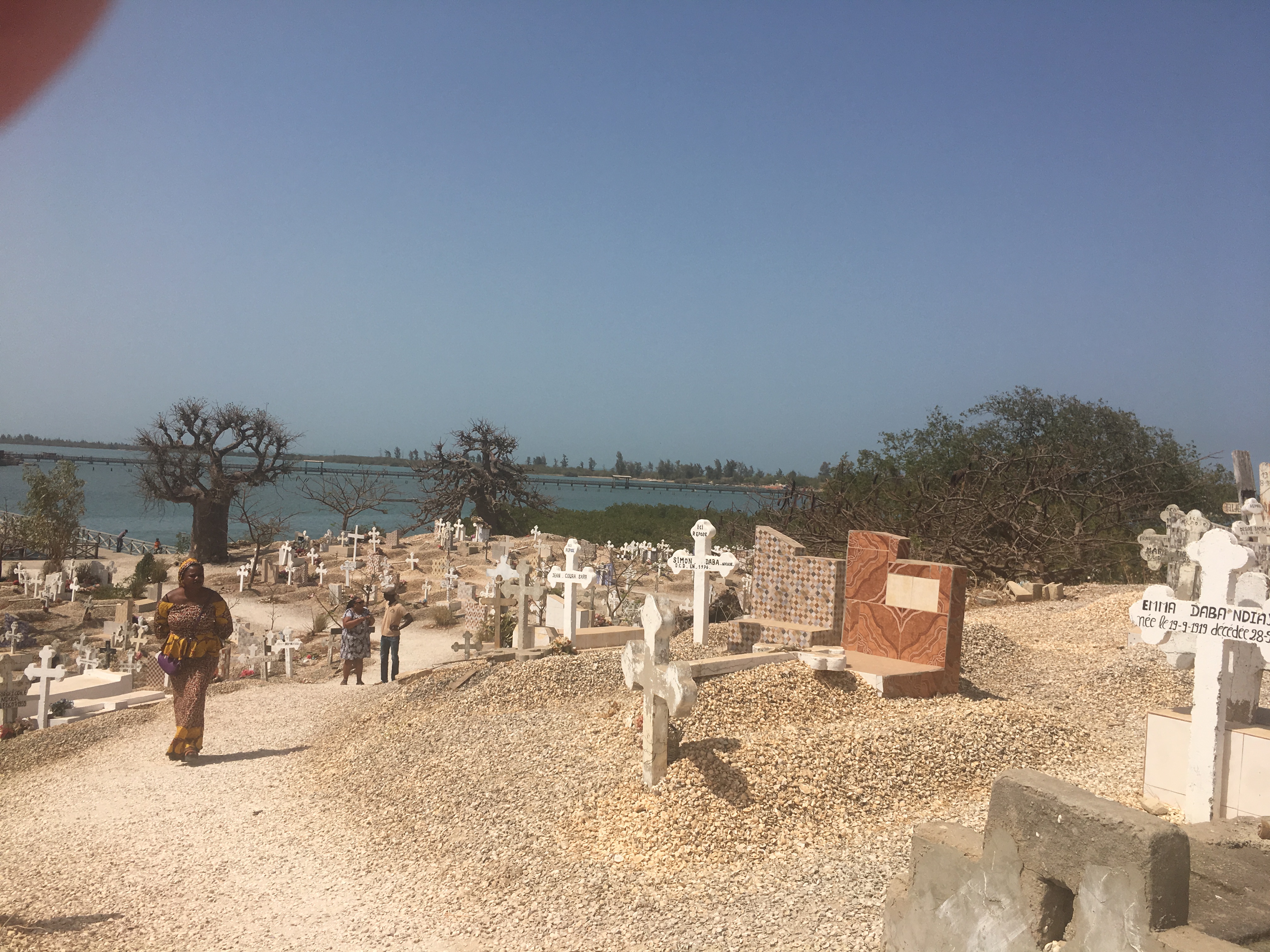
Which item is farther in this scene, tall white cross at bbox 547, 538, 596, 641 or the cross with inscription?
tall white cross at bbox 547, 538, 596, 641

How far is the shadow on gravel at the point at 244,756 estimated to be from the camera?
910cm

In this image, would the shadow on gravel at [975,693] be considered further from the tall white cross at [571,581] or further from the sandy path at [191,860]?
the sandy path at [191,860]

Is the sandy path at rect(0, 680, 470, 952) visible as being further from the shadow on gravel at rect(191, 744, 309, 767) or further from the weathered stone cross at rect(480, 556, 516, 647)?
the weathered stone cross at rect(480, 556, 516, 647)

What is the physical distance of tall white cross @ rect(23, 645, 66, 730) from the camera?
11883 millimetres

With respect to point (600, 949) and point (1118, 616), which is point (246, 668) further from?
point (1118, 616)

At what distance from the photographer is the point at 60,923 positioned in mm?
5590

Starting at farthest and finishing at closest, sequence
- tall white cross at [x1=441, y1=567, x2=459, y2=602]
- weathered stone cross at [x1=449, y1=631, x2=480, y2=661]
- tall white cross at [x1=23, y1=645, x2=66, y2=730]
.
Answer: tall white cross at [x1=441, y1=567, x2=459, y2=602], weathered stone cross at [x1=449, y1=631, x2=480, y2=661], tall white cross at [x1=23, y1=645, x2=66, y2=730]

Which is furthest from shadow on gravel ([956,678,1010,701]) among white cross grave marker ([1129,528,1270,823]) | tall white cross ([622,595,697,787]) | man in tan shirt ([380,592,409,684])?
man in tan shirt ([380,592,409,684])

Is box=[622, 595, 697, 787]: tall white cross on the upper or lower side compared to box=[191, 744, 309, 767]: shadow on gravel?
upper

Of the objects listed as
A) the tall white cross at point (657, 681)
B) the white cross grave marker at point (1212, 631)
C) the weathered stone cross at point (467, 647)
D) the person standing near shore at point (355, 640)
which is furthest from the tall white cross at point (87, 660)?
the white cross grave marker at point (1212, 631)

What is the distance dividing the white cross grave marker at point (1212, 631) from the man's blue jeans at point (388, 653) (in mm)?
10263

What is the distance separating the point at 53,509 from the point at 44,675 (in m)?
20.2

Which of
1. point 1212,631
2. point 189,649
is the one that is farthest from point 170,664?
point 1212,631

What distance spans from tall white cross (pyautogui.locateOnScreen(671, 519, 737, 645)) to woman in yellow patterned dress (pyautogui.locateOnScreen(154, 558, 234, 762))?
5.79 metres
